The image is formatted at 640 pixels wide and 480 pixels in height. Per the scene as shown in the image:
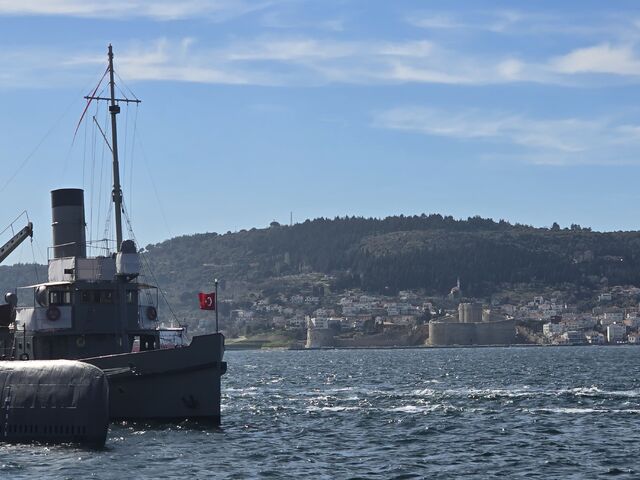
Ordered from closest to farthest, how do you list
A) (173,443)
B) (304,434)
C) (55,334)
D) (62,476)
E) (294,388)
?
1. (62,476)
2. (173,443)
3. (304,434)
4. (55,334)
5. (294,388)

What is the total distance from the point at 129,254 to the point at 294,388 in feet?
122

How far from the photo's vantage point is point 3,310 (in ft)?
209

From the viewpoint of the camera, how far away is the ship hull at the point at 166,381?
55719mm

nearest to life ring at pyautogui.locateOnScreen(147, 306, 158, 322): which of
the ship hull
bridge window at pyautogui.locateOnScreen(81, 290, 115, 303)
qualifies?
bridge window at pyautogui.locateOnScreen(81, 290, 115, 303)

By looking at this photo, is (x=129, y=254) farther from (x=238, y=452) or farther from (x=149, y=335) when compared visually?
(x=238, y=452)

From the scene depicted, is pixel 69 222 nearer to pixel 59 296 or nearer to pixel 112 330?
pixel 59 296

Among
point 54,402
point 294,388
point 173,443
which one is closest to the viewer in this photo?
point 54,402

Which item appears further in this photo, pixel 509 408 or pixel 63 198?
pixel 509 408

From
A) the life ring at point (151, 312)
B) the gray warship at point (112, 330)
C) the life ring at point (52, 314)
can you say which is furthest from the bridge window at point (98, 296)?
the life ring at point (151, 312)

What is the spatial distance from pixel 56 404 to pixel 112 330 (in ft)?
46.0

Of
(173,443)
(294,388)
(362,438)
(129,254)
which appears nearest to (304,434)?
(362,438)

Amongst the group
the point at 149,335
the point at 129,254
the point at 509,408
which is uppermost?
the point at 129,254

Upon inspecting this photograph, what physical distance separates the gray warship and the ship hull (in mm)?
43

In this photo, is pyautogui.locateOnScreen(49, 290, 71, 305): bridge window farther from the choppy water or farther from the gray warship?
the choppy water
